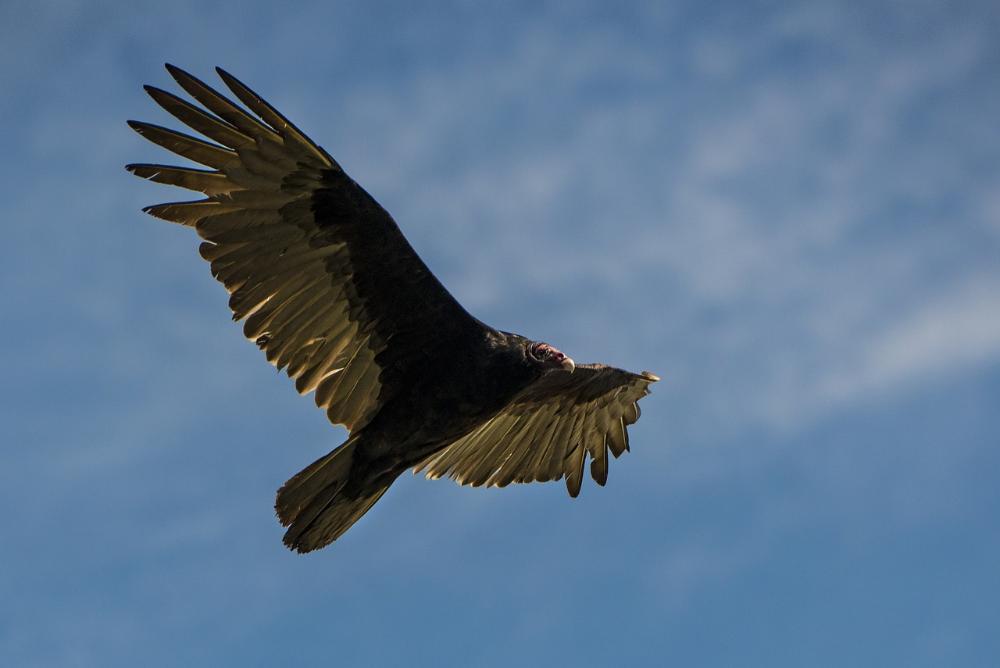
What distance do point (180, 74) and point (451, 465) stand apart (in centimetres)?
332

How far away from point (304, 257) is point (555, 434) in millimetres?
2493

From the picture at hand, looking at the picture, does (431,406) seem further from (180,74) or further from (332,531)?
(180,74)

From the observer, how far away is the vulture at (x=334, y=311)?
297 inches

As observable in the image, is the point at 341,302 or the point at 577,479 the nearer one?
the point at 341,302

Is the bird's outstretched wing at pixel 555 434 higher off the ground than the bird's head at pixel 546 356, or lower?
higher

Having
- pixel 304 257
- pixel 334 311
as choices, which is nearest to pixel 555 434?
pixel 334 311

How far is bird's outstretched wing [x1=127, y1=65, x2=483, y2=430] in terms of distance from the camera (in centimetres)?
748

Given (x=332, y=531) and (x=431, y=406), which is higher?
(x=431, y=406)

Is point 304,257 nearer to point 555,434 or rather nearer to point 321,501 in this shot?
point 321,501

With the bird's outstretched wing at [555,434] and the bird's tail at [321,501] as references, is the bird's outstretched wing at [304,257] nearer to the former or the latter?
the bird's tail at [321,501]

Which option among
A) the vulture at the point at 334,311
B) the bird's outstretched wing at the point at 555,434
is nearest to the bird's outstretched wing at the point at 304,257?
the vulture at the point at 334,311

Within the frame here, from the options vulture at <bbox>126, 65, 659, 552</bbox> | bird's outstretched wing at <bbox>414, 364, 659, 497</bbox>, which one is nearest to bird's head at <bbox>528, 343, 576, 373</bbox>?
vulture at <bbox>126, 65, 659, 552</bbox>

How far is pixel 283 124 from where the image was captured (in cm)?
744

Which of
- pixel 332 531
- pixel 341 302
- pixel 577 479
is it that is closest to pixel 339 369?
pixel 341 302
